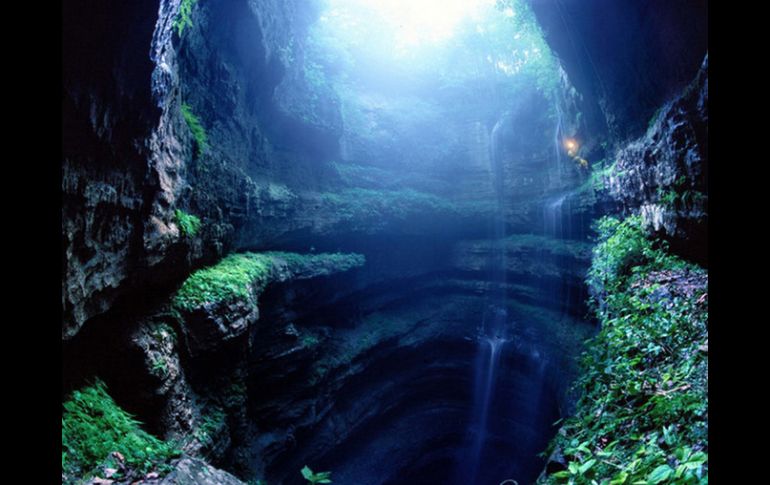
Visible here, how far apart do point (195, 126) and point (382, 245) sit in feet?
29.8

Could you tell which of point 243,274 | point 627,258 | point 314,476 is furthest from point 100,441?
point 627,258

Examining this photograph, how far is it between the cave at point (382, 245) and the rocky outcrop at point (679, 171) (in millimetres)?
60

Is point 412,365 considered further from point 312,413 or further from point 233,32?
point 233,32

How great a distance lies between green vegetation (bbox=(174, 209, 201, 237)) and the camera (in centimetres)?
604

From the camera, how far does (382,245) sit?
49.1 feet

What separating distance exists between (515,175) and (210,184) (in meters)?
12.8

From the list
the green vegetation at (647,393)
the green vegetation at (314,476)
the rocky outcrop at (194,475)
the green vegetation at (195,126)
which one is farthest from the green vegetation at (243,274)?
the green vegetation at (647,393)

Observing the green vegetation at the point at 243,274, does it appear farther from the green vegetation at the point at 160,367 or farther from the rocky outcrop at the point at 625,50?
the rocky outcrop at the point at 625,50

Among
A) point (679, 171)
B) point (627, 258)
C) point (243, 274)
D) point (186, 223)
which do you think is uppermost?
point (679, 171)

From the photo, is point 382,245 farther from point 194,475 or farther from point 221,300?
point 194,475

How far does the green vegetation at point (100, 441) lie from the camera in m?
3.67

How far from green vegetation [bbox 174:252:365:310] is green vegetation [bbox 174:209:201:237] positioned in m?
1.00

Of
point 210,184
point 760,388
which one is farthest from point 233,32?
point 760,388

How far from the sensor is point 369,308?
13.9 metres
